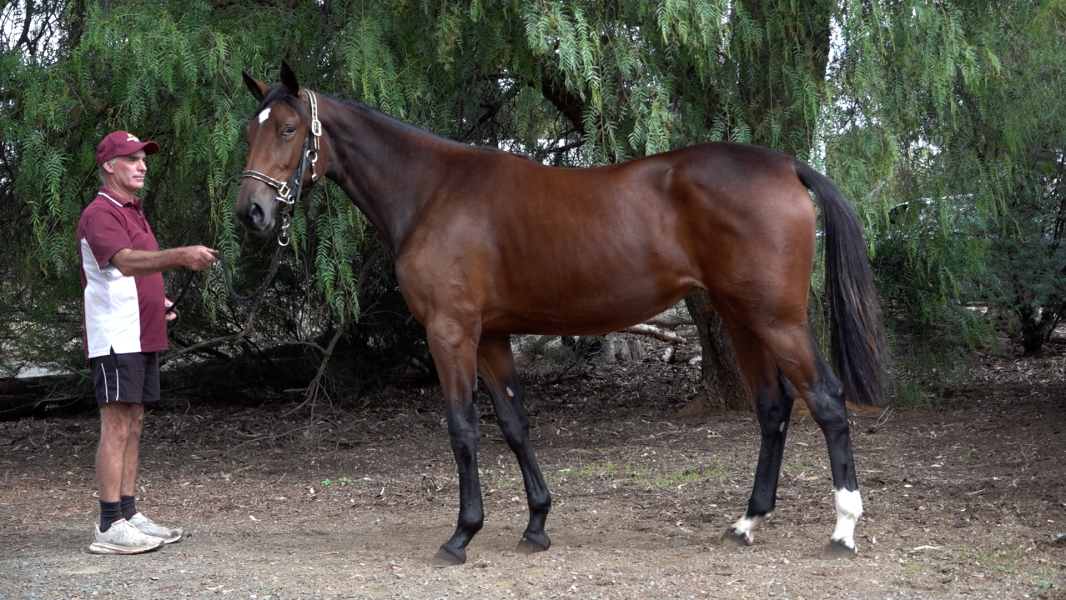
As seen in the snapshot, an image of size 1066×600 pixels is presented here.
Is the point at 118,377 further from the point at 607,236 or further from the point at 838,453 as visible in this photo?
the point at 838,453

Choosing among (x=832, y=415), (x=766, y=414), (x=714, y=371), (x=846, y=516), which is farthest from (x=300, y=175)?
(x=714, y=371)

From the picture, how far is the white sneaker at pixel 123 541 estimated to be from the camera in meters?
4.49

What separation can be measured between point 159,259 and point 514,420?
172cm

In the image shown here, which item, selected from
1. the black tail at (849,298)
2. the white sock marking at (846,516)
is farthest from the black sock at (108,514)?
the black tail at (849,298)

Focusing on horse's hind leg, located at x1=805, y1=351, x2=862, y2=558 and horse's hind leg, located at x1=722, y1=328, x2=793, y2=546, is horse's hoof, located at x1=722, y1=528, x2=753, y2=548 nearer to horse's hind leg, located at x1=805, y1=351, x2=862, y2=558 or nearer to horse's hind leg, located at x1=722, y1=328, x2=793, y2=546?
horse's hind leg, located at x1=722, y1=328, x2=793, y2=546

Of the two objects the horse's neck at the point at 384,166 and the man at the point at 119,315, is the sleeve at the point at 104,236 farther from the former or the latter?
the horse's neck at the point at 384,166

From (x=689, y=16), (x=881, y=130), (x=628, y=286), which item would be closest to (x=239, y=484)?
(x=628, y=286)

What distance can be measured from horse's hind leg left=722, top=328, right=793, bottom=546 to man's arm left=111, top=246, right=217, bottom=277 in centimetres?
237

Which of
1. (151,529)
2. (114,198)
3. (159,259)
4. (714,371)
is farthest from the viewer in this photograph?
(714,371)

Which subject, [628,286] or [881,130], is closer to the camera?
[628,286]

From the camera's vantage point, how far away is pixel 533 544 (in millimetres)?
4309

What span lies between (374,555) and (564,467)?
6.85 ft

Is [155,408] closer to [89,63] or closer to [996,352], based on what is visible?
[89,63]

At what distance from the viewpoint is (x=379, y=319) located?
337 inches
